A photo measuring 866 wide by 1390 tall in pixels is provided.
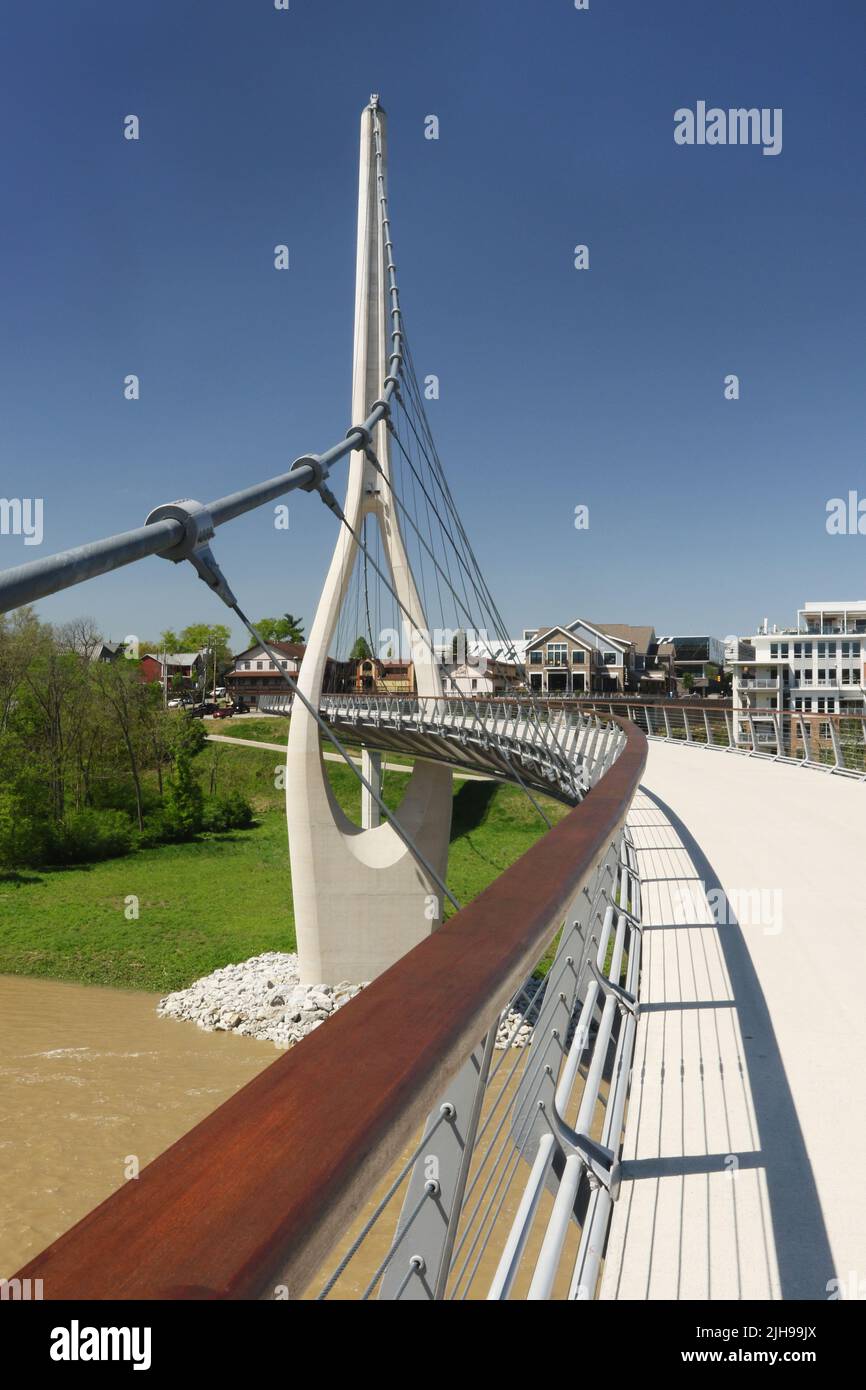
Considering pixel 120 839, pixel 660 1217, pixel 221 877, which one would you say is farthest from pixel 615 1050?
pixel 120 839

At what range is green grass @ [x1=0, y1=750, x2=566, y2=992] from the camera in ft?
72.2

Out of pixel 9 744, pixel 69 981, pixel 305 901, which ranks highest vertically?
→ pixel 9 744

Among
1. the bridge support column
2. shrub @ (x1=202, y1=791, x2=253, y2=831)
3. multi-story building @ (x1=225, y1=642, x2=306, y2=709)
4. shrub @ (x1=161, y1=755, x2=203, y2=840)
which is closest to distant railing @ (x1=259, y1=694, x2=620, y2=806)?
the bridge support column

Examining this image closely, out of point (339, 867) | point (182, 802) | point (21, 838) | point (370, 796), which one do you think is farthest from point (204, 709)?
point (339, 867)

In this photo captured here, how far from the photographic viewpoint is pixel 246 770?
43.4 metres

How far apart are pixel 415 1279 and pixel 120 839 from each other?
35321mm

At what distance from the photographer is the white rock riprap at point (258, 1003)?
1747cm

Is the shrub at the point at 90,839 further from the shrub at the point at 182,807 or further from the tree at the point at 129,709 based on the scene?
the tree at the point at 129,709

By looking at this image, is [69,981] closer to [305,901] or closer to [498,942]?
[305,901]

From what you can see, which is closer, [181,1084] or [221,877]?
[181,1084]

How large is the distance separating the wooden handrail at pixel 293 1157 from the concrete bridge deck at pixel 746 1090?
104 cm

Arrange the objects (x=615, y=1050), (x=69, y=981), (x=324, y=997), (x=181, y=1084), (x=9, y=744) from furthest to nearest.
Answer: (x=9, y=744), (x=69, y=981), (x=324, y=997), (x=181, y=1084), (x=615, y=1050)

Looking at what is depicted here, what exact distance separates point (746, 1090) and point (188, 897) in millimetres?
26538

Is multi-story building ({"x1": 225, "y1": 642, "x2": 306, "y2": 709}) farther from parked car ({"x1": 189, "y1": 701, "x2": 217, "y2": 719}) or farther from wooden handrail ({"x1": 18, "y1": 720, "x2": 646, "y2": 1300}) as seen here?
Answer: wooden handrail ({"x1": 18, "y1": 720, "x2": 646, "y2": 1300})
